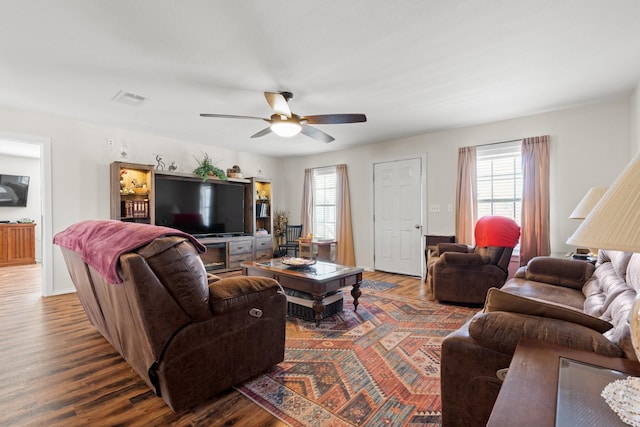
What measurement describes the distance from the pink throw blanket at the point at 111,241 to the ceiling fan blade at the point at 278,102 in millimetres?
1602

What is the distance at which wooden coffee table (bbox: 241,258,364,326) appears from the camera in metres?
2.82

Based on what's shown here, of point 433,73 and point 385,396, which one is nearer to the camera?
point 385,396

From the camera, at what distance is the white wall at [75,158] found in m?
3.92

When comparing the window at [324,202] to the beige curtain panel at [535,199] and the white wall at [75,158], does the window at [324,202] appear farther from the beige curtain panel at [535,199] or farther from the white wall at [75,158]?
the beige curtain panel at [535,199]

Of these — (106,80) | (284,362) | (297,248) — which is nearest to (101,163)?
(106,80)

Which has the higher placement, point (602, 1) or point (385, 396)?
point (602, 1)

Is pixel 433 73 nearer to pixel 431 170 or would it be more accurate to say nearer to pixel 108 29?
pixel 431 170

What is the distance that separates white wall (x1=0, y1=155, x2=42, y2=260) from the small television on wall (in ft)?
0.32

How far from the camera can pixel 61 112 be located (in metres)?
3.86

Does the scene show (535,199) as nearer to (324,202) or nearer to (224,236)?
(324,202)

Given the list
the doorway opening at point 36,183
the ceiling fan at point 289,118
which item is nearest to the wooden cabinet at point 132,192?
the doorway opening at point 36,183

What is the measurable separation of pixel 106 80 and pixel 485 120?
15.0ft

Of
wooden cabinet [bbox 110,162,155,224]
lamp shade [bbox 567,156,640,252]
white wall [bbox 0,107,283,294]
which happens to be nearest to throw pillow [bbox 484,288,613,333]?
lamp shade [bbox 567,156,640,252]

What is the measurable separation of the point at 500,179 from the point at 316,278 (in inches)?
125
